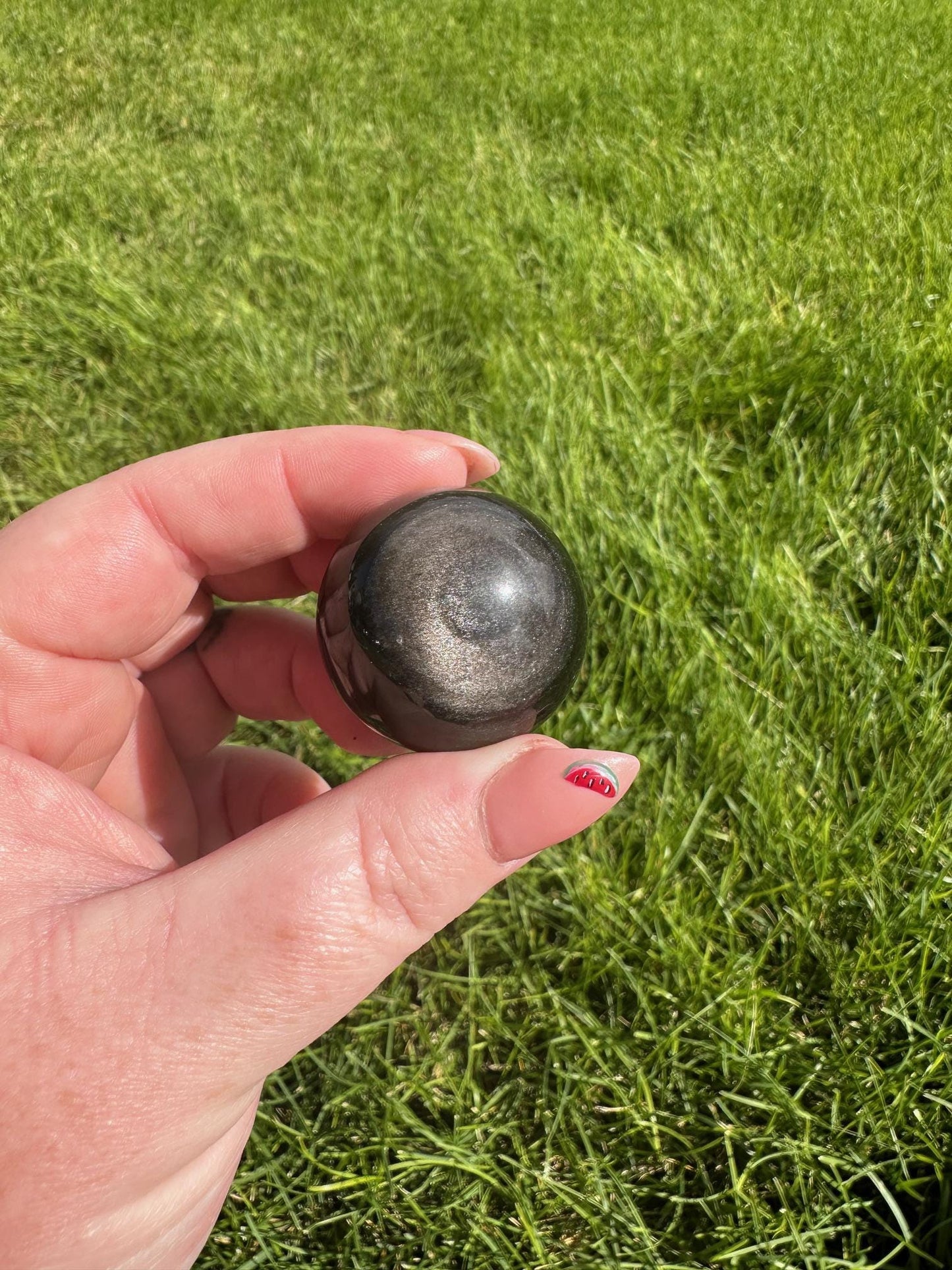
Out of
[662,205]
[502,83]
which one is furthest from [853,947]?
[502,83]

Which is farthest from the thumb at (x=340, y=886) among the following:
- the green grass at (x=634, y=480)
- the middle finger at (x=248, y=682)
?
the middle finger at (x=248, y=682)

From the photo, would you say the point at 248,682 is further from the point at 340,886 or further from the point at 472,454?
the point at 340,886

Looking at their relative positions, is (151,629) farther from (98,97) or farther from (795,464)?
(98,97)

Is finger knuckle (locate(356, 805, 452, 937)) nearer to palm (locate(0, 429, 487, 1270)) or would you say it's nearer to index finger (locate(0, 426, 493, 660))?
palm (locate(0, 429, 487, 1270))

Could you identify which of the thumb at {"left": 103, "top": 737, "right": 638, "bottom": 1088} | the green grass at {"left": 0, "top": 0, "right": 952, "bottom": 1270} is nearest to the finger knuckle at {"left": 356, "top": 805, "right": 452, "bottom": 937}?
the thumb at {"left": 103, "top": 737, "right": 638, "bottom": 1088}

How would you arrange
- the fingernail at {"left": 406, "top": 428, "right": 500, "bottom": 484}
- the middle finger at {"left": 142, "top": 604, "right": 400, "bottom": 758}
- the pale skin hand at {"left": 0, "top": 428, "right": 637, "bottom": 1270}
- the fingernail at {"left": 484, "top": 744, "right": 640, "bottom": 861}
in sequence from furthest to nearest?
the middle finger at {"left": 142, "top": 604, "right": 400, "bottom": 758} < the fingernail at {"left": 406, "top": 428, "right": 500, "bottom": 484} < the fingernail at {"left": 484, "top": 744, "right": 640, "bottom": 861} < the pale skin hand at {"left": 0, "top": 428, "right": 637, "bottom": 1270}

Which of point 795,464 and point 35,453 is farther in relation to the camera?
point 35,453
